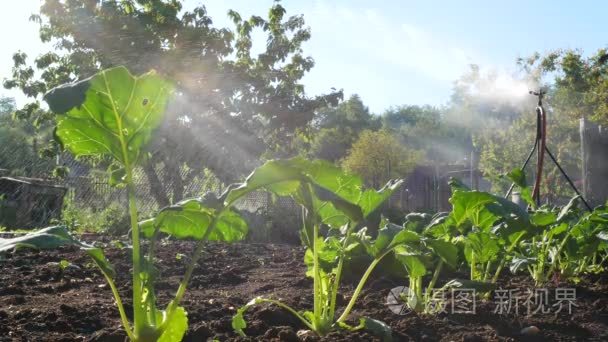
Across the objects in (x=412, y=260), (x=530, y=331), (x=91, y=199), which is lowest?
(x=530, y=331)

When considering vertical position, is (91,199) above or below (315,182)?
above

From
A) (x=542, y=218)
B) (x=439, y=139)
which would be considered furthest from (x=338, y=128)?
(x=542, y=218)

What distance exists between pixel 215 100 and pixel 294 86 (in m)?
2.22

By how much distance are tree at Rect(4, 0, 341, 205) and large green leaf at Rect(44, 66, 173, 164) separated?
27.9 ft

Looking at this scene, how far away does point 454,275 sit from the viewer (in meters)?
3.15

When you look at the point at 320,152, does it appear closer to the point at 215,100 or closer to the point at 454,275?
the point at 215,100

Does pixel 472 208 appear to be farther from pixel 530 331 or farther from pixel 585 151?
pixel 585 151

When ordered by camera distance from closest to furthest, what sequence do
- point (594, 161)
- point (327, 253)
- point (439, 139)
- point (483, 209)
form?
point (327, 253), point (483, 209), point (594, 161), point (439, 139)

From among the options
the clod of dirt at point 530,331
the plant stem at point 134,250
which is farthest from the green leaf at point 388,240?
the plant stem at point 134,250

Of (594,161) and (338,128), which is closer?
(594,161)

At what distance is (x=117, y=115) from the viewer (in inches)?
60.3

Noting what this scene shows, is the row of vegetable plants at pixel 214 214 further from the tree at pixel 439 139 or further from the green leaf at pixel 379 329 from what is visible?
the tree at pixel 439 139

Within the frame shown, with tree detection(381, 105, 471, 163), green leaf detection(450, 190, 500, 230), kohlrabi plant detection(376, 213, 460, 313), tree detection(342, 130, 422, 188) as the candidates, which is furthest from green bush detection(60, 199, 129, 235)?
tree detection(381, 105, 471, 163)

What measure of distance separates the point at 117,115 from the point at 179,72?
9.78m
